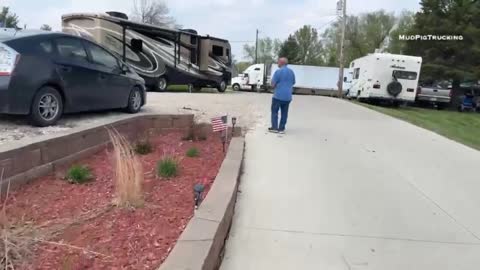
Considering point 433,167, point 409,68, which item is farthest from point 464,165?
point 409,68

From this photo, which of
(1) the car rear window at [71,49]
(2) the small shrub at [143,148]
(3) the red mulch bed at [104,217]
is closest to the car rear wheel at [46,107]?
(1) the car rear window at [71,49]

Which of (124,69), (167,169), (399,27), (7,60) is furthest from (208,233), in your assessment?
(399,27)

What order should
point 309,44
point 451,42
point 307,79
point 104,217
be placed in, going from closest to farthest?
point 104,217, point 451,42, point 307,79, point 309,44

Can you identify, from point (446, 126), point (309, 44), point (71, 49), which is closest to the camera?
point (71, 49)

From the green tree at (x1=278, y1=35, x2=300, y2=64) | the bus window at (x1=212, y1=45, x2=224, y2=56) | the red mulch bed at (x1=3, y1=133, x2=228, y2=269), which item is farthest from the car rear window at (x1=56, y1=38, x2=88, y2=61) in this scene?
the green tree at (x1=278, y1=35, x2=300, y2=64)

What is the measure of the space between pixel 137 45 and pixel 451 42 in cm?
2340

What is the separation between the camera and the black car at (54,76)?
20.7 ft

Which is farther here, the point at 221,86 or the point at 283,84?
the point at 221,86

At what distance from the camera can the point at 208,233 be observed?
368 cm

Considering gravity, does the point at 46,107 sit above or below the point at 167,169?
above

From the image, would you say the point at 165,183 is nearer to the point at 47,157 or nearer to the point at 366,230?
the point at 47,157

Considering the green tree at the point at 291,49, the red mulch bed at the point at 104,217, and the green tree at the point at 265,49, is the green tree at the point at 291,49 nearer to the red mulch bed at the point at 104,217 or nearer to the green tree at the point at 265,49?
the green tree at the point at 265,49

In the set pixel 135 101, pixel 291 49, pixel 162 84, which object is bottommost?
pixel 162 84

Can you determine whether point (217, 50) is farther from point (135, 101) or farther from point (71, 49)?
point (71, 49)
